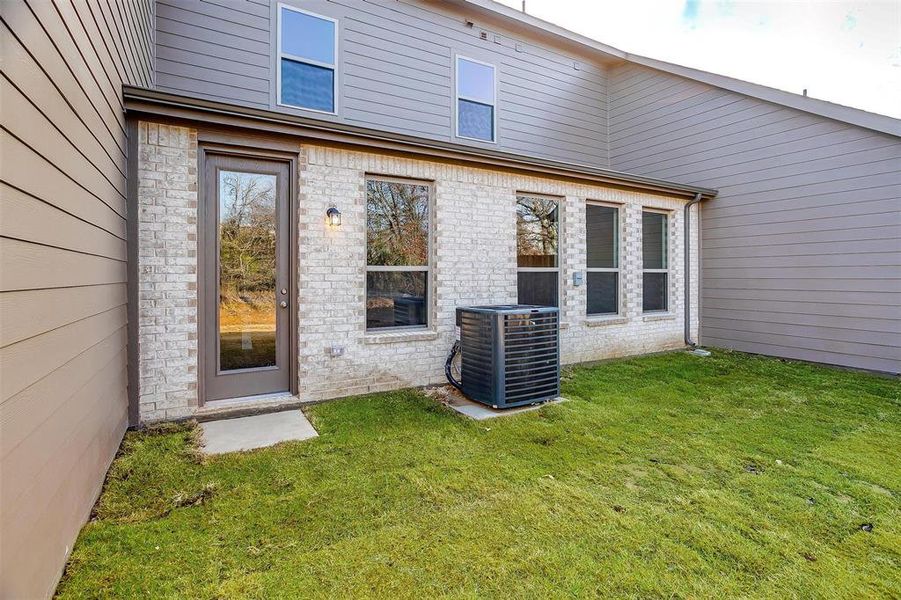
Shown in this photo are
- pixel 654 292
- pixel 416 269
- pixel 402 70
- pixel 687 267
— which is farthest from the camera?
pixel 687 267

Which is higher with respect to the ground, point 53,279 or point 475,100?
point 475,100

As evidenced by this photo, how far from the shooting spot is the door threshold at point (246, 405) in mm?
3885


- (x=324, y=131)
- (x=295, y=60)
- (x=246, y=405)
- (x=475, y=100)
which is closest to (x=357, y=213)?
(x=324, y=131)

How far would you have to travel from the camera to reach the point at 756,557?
Result: 2.04m

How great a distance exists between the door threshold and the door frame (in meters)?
0.06

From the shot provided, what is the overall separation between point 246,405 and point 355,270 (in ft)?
5.38

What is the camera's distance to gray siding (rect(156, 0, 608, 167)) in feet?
18.0

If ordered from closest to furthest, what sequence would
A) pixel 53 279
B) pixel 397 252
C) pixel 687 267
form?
pixel 53 279 → pixel 397 252 → pixel 687 267

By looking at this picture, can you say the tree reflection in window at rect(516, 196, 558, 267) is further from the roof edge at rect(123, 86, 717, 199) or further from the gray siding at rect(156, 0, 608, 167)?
the gray siding at rect(156, 0, 608, 167)

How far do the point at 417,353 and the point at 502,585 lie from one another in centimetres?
317

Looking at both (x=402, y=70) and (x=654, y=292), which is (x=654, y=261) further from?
(x=402, y=70)

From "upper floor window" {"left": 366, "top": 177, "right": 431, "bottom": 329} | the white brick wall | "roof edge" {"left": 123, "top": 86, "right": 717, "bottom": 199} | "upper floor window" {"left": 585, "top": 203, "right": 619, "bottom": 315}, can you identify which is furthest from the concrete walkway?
"upper floor window" {"left": 585, "top": 203, "right": 619, "bottom": 315}

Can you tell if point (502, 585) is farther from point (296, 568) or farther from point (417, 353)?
point (417, 353)

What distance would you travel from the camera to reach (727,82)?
686 centimetres
